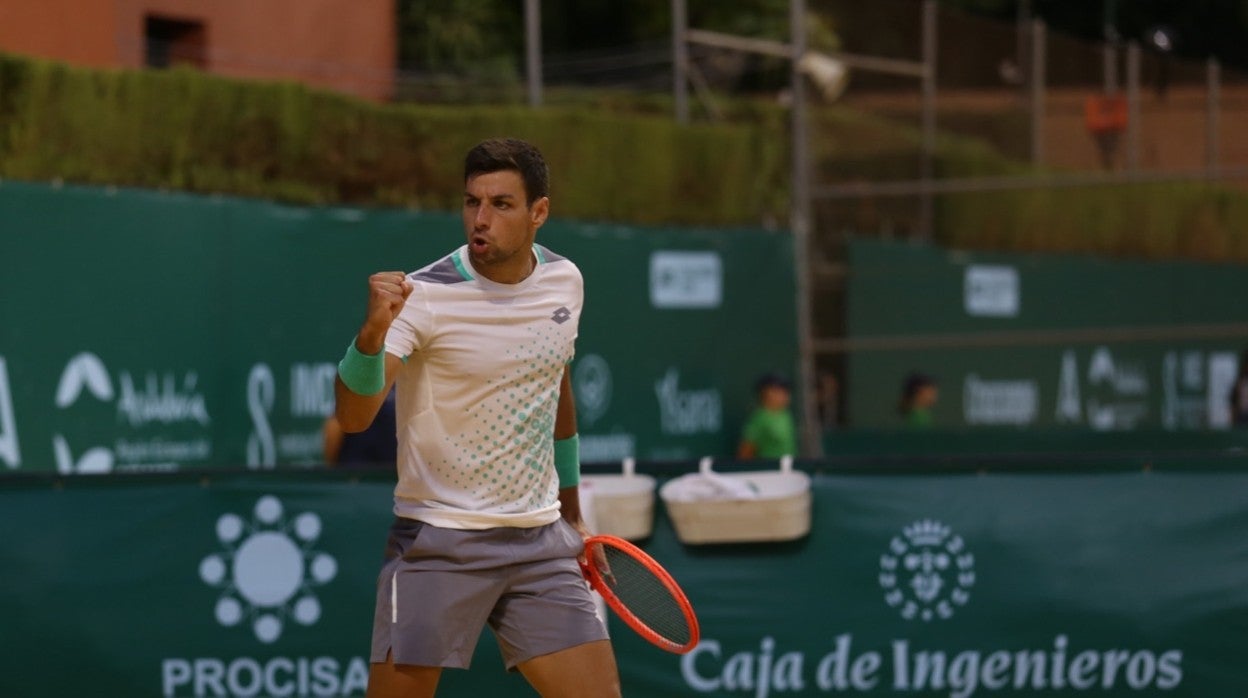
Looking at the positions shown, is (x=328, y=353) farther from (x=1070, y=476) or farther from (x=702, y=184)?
(x=1070, y=476)

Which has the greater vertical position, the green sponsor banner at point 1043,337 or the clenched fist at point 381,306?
the clenched fist at point 381,306

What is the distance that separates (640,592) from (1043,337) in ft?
38.2

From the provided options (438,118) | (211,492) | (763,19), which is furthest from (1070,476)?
(763,19)

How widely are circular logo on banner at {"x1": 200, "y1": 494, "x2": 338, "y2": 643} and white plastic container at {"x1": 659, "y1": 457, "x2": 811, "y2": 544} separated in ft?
4.00

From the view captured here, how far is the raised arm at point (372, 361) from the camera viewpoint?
13.9ft

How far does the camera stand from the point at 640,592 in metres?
5.20

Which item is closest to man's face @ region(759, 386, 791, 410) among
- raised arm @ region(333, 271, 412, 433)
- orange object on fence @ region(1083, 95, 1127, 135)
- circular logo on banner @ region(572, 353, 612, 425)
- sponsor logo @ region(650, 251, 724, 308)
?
circular logo on banner @ region(572, 353, 612, 425)

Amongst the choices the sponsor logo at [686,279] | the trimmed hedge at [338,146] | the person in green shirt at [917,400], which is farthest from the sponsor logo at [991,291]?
the sponsor logo at [686,279]

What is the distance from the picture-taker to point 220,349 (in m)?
11.3

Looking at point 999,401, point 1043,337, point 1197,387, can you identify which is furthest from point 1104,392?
point 1043,337

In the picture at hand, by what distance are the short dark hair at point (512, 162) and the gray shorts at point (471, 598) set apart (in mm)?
819

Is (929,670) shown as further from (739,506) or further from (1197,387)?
(1197,387)

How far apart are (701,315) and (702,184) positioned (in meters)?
1.27

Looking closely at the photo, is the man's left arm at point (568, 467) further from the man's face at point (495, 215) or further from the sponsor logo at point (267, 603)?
the sponsor logo at point (267, 603)
